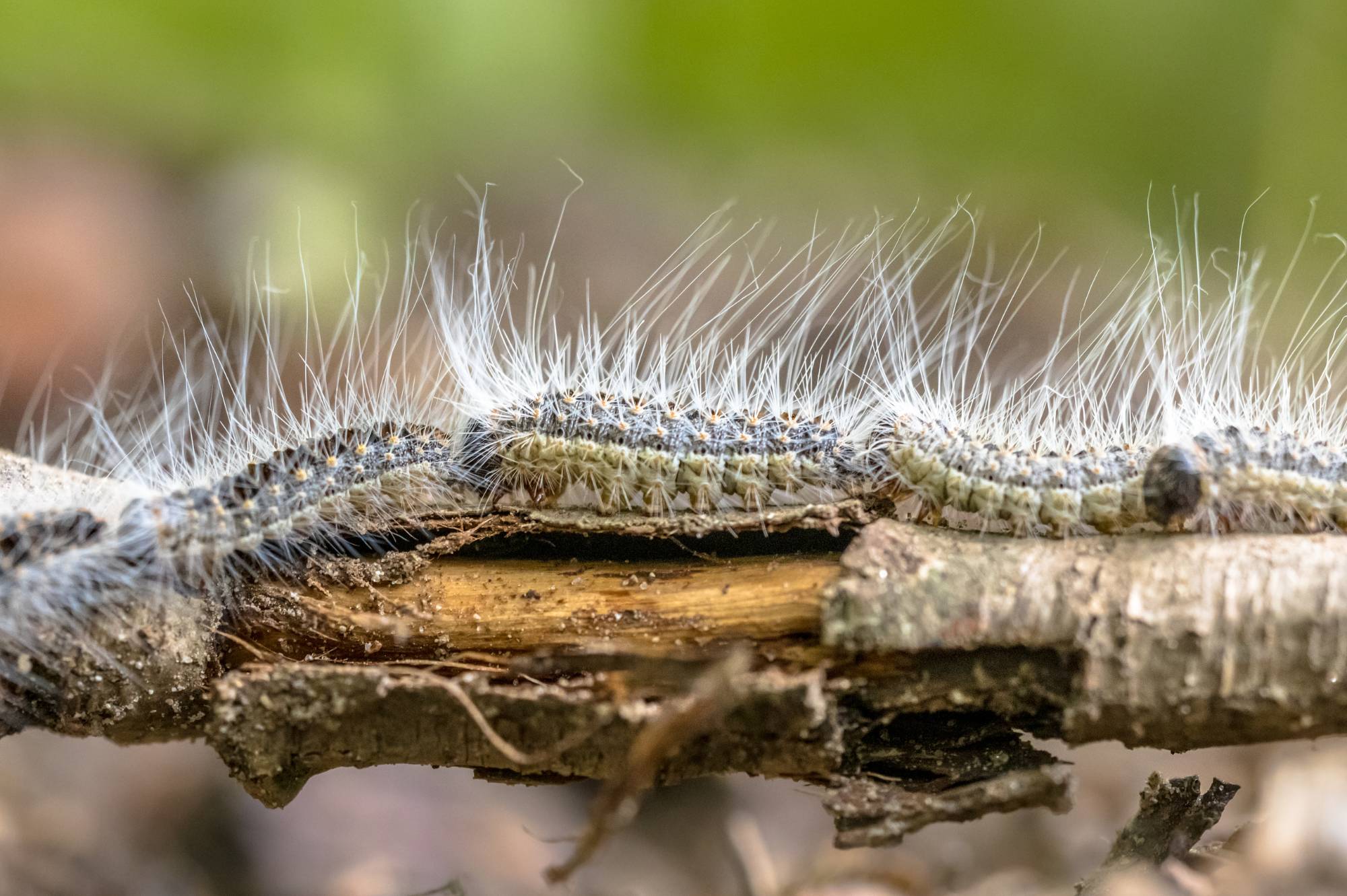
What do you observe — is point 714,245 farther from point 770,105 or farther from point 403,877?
point 403,877

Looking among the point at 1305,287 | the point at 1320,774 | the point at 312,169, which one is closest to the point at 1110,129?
the point at 1305,287

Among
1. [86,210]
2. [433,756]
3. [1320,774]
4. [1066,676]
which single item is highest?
[86,210]

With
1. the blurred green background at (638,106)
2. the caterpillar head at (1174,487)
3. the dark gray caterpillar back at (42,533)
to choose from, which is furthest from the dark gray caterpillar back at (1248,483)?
the dark gray caterpillar back at (42,533)

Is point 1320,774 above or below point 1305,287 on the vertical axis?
below

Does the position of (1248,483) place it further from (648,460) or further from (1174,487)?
(648,460)

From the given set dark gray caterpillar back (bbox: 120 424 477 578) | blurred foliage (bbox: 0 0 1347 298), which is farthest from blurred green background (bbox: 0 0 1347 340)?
dark gray caterpillar back (bbox: 120 424 477 578)

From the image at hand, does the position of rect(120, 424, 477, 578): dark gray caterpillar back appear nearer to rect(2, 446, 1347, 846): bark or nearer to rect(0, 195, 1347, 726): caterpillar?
rect(0, 195, 1347, 726): caterpillar

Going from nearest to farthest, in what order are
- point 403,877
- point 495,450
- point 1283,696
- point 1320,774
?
point 1283,696 → point 495,450 → point 403,877 → point 1320,774
